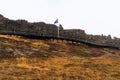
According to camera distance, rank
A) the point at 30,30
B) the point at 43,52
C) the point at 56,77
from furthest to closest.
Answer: the point at 30,30
the point at 43,52
the point at 56,77

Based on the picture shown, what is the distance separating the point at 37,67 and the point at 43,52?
9.50 m

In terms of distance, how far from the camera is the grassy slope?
35.2 metres

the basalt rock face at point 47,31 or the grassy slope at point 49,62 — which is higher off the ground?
Result: the basalt rock face at point 47,31

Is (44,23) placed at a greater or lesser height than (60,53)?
greater

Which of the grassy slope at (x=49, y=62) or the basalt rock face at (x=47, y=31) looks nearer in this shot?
the grassy slope at (x=49, y=62)

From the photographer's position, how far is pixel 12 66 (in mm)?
37312

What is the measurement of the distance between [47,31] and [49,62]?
2651cm

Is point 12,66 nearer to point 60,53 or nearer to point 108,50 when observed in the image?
point 60,53

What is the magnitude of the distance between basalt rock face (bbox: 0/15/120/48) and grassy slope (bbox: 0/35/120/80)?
770 cm

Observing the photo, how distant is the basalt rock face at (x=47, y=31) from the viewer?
63656 mm

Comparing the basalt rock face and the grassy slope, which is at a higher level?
the basalt rock face

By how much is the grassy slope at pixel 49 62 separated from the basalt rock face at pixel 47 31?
7.70m

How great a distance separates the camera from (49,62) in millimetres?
41938

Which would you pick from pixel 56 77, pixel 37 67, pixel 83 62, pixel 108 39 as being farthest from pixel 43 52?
pixel 108 39
